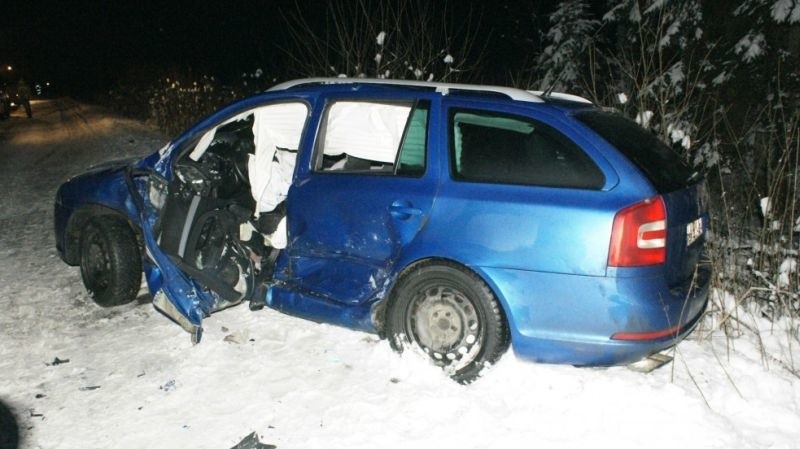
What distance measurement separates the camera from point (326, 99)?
3975 mm

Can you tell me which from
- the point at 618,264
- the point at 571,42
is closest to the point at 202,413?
the point at 618,264

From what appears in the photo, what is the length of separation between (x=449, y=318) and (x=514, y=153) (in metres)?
1.03

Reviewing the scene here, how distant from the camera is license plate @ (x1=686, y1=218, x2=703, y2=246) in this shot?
3.26 m

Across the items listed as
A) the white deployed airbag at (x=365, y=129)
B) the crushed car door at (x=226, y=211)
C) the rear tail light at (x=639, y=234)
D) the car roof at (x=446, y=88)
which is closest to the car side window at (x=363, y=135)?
the white deployed airbag at (x=365, y=129)

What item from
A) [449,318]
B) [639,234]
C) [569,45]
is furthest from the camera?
[569,45]

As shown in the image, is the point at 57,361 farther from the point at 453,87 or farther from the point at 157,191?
the point at 453,87

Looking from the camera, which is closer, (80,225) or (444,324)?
(444,324)

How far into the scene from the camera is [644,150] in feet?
11.1

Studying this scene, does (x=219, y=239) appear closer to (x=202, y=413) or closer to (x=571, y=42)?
(x=202, y=413)

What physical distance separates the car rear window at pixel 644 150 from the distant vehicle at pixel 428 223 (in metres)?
0.02

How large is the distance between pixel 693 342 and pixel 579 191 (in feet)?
5.73

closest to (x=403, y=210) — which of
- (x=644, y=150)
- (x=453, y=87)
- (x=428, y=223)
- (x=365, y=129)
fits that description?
(x=428, y=223)

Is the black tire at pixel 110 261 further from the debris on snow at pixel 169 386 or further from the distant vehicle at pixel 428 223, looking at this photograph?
the debris on snow at pixel 169 386

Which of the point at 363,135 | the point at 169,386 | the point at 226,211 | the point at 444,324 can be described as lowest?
the point at 169,386
